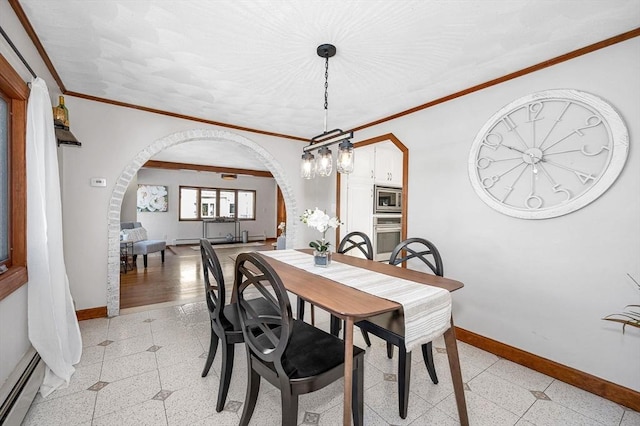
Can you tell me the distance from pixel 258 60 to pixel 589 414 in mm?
3269

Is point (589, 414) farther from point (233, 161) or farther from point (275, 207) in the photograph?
point (275, 207)

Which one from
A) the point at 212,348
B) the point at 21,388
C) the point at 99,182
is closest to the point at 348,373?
the point at 212,348

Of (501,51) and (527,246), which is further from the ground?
(501,51)

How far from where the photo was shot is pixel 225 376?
1696 mm

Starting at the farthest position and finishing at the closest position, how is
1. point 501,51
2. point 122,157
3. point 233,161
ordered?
point 233,161 → point 122,157 → point 501,51

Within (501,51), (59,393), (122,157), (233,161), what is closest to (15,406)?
(59,393)

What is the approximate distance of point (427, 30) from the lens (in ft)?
5.94

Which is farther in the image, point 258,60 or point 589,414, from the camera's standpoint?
point 258,60

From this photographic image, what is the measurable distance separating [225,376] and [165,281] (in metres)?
3.51

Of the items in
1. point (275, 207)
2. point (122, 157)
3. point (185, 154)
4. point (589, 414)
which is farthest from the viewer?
point (275, 207)

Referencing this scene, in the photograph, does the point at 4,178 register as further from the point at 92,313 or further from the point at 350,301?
the point at 350,301

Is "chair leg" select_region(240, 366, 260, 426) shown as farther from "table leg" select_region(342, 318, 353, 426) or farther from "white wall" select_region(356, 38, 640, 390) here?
"white wall" select_region(356, 38, 640, 390)

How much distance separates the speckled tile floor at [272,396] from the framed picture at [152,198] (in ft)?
22.1

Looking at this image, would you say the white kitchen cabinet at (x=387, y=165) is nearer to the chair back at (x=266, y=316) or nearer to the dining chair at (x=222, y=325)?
the dining chair at (x=222, y=325)
